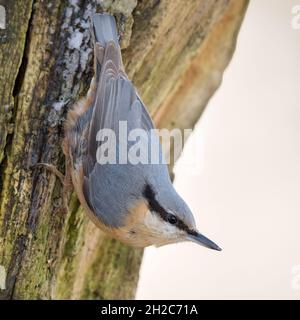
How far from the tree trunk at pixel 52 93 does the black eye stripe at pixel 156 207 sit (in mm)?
492

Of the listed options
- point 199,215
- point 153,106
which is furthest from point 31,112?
point 199,215

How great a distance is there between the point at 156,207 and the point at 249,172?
263 centimetres

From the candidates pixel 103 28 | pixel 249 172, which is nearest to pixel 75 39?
pixel 103 28

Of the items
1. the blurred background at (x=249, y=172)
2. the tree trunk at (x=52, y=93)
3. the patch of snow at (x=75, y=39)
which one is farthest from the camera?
the blurred background at (x=249, y=172)

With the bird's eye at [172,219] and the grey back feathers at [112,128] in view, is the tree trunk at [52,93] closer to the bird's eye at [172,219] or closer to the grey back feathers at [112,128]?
the grey back feathers at [112,128]

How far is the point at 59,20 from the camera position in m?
4.12

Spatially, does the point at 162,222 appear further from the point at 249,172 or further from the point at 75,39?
the point at 249,172

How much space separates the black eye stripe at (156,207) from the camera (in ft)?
13.0

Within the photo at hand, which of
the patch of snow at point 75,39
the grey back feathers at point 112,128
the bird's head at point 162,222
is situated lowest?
the bird's head at point 162,222

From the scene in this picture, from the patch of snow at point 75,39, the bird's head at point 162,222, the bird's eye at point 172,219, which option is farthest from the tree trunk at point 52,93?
the bird's eye at point 172,219

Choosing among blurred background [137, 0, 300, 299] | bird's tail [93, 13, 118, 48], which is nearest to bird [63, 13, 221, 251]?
bird's tail [93, 13, 118, 48]

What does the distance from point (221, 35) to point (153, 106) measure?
0.84 m

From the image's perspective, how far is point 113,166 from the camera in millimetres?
4156

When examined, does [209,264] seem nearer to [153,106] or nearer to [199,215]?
[199,215]
